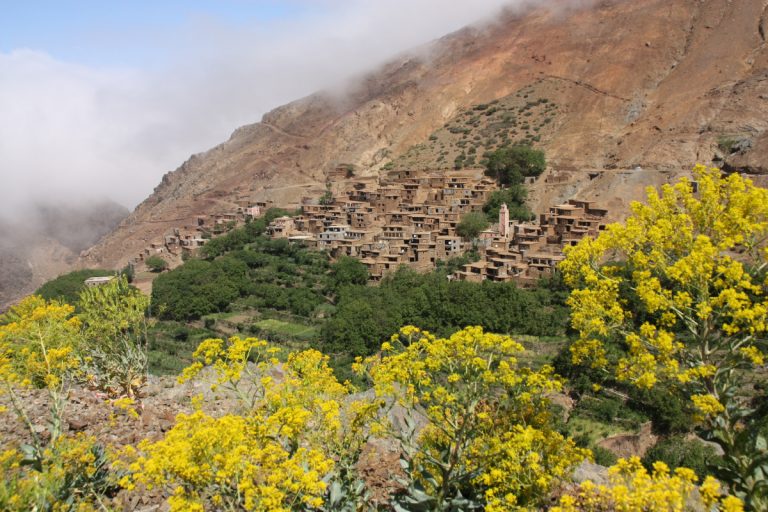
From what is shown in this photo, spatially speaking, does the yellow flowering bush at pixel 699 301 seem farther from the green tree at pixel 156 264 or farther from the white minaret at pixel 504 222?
the green tree at pixel 156 264

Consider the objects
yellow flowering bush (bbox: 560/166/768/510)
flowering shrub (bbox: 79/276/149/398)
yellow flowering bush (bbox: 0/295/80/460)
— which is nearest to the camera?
yellow flowering bush (bbox: 560/166/768/510)

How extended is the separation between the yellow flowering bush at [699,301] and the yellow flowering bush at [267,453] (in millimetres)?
2889

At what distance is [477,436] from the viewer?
6.91m

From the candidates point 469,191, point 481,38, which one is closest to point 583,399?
point 469,191

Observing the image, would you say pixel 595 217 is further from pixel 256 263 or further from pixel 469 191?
pixel 256 263

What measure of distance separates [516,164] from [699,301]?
1590 inches

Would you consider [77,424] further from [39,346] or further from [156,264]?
[156,264]

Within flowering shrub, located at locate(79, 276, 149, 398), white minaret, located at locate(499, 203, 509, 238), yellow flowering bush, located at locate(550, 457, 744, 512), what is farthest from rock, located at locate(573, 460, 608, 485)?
white minaret, located at locate(499, 203, 509, 238)

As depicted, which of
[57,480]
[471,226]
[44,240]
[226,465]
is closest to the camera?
[226,465]

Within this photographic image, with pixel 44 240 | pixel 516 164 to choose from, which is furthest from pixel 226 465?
pixel 44 240

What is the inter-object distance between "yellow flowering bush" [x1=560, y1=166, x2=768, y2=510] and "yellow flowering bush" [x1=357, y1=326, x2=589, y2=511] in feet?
2.94

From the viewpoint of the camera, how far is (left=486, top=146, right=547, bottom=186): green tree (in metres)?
44.7

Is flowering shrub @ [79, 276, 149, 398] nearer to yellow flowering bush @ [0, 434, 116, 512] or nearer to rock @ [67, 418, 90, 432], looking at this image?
rock @ [67, 418, 90, 432]

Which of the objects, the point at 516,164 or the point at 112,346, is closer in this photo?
the point at 112,346
